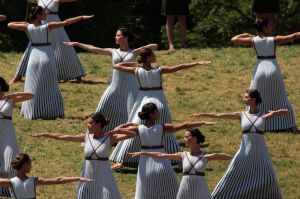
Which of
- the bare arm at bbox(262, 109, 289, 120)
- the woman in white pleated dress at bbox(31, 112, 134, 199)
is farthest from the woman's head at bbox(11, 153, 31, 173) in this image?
the bare arm at bbox(262, 109, 289, 120)

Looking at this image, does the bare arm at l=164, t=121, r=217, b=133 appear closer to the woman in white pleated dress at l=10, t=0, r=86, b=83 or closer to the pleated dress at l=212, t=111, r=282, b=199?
the pleated dress at l=212, t=111, r=282, b=199

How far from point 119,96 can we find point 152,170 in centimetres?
417

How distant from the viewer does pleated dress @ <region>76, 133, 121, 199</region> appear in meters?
26.2

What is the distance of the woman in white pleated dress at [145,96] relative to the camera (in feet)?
94.7

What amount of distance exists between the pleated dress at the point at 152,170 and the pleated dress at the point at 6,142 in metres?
2.37

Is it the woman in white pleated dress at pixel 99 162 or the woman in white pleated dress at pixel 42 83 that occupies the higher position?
the woman in white pleated dress at pixel 42 83

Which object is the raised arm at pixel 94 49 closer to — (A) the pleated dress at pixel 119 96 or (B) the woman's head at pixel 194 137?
(A) the pleated dress at pixel 119 96

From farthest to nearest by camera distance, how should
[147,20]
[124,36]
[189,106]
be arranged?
[147,20], [189,106], [124,36]

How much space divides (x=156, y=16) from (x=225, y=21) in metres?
2.50

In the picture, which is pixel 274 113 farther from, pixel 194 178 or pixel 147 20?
pixel 147 20

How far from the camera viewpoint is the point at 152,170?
26.9 m

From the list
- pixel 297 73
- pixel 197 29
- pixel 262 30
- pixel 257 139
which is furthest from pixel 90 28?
pixel 257 139

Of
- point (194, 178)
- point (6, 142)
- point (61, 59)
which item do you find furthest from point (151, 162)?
point (61, 59)

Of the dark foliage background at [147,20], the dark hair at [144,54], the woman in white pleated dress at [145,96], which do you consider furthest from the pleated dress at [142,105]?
the dark foliage background at [147,20]
